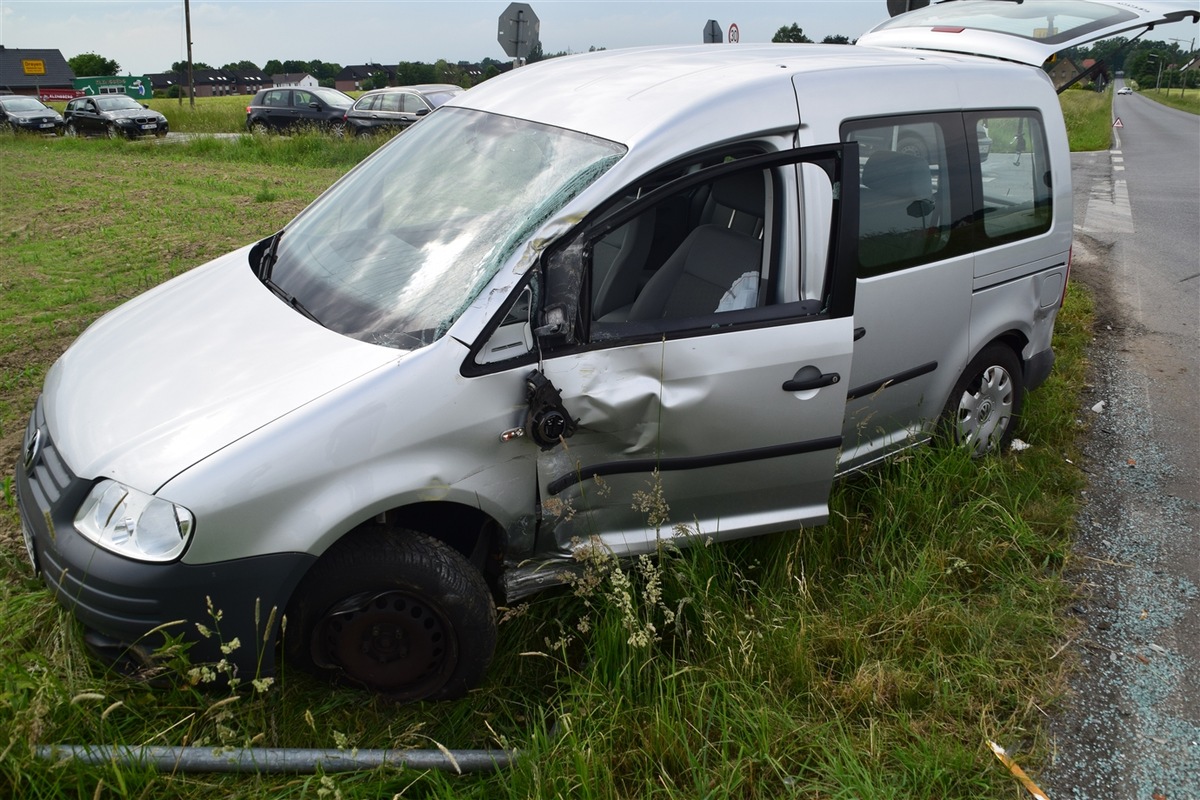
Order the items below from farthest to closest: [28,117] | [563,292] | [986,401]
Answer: [28,117]
[986,401]
[563,292]

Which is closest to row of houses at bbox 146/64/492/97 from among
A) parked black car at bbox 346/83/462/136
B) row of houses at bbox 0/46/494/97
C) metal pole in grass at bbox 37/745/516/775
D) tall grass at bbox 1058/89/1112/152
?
row of houses at bbox 0/46/494/97

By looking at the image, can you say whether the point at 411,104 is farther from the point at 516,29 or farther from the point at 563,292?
the point at 563,292

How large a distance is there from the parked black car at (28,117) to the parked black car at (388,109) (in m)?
12.3

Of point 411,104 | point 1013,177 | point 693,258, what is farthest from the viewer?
point 411,104

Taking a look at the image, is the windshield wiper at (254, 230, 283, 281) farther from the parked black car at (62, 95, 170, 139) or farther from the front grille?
the parked black car at (62, 95, 170, 139)

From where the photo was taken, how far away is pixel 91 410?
114 inches

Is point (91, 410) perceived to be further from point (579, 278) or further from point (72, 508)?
point (579, 278)

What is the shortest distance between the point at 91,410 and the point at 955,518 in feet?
10.7

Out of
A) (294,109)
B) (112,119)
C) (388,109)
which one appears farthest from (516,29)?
(112,119)

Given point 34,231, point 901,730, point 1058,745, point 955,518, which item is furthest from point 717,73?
point 34,231

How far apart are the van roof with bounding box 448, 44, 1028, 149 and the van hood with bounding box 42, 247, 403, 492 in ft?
3.76

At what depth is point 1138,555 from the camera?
4125 mm

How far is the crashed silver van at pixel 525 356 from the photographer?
2609 mm

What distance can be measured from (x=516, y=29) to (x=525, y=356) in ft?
36.6
